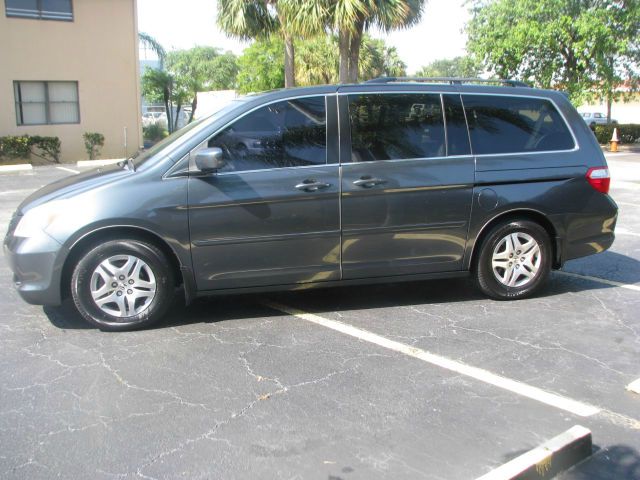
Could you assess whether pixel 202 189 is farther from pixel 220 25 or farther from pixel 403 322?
pixel 220 25

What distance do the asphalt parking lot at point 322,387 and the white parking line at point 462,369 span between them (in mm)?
16

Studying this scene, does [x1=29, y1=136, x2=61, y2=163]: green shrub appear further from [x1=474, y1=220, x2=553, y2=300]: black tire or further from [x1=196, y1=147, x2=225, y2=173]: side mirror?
[x1=474, y1=220, x2=553, y2=300]: black tire

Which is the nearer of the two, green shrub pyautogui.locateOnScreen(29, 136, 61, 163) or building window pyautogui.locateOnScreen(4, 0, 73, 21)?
building window pyautogui.locateOnScreen(4, 0, 73, 21)

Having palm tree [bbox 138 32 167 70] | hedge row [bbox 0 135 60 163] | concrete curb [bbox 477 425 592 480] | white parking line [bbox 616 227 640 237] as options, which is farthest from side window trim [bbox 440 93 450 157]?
palm tree [bbox 138 32 167 70]

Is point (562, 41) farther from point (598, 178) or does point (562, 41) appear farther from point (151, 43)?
point (598, 178)

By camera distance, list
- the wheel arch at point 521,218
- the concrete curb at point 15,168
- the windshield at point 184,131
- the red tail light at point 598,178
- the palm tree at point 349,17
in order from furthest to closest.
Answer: the palm tree at point 349,17, the concrete curb at point 15,168, the red tail light at point 598,178, the wheel arch at point 521,218, the windshield at point 184,131

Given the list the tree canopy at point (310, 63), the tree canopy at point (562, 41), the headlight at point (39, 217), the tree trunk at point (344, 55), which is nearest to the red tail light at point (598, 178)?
the headlight at point (39, 217)

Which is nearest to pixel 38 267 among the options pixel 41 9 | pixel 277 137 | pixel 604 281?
pixel 277 137

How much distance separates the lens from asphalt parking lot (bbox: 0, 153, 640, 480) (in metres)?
3.19

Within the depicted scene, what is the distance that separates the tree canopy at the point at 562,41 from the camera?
23516 mm

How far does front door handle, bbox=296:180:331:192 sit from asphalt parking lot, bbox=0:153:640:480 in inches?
41.6

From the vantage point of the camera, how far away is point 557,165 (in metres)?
5.59

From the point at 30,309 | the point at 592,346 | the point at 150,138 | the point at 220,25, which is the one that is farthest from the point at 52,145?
the point at 592,346

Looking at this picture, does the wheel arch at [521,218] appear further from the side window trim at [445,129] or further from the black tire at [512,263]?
the side window trim at [445,129]
